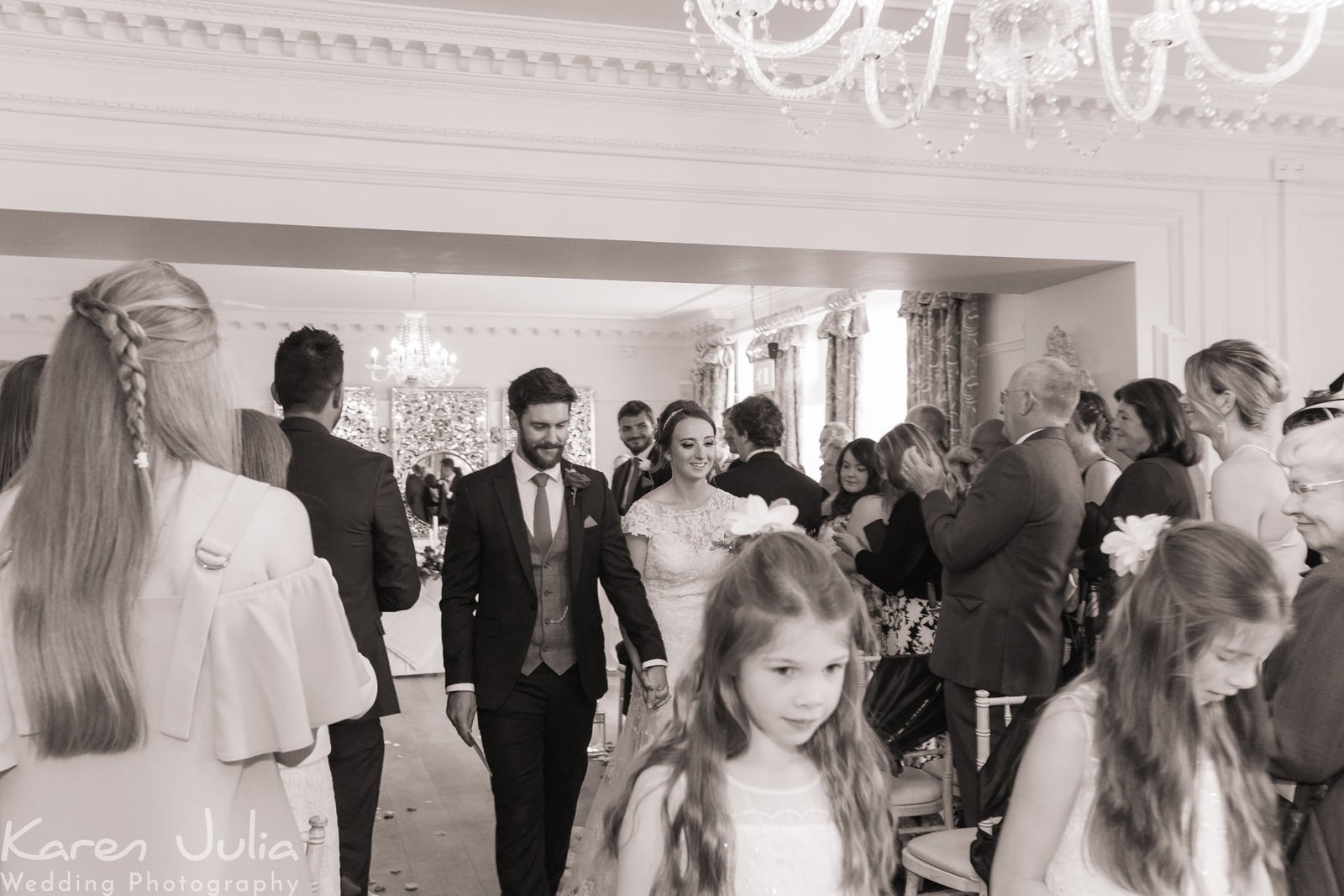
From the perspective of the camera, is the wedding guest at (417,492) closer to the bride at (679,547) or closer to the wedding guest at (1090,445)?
the wedding guest at (1090,445)

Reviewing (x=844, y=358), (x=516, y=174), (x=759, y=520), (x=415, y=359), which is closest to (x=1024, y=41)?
(x=759, y=520)

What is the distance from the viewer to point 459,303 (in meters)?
12.5

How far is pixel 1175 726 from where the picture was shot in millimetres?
1817

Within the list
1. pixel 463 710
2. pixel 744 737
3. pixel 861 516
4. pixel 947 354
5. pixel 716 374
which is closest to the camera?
pixel 744 737

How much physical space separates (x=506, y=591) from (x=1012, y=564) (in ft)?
5.20

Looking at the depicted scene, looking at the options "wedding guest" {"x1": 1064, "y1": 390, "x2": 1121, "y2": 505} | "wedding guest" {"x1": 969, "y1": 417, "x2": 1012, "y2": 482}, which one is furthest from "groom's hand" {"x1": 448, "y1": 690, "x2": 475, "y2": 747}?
"wedding guest" {"x1": 969, "y1": 417, "x2": 1012, "y2": 482}

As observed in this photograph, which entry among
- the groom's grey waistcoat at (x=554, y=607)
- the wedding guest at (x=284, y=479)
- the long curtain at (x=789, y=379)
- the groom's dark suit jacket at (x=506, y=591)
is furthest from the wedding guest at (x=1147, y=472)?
the long curtain at (x=789, y=379)

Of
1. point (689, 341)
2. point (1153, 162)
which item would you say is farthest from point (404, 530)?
point (689, 341)

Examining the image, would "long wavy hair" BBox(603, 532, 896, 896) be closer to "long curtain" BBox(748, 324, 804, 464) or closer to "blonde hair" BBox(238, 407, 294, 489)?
"blonde hair" BBox(238, 407, 294, 489)

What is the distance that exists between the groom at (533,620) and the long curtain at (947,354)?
4315mm

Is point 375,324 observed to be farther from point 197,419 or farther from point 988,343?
point 197,419

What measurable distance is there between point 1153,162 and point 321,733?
509cm

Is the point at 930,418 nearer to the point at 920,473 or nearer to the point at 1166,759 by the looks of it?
the point at 920,473

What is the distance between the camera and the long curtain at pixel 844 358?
31.7 feet
